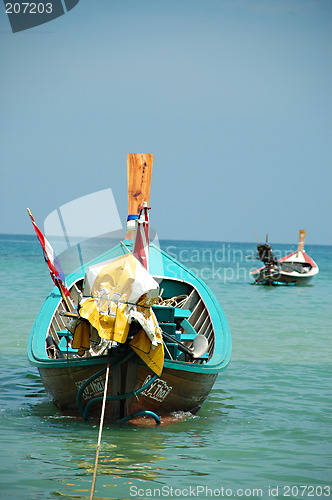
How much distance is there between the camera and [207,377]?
720 centimetres

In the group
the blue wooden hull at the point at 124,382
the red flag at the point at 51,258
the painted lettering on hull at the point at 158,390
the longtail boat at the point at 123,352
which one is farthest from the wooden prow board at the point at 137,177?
the painted lettering on hull at the point at 158,390

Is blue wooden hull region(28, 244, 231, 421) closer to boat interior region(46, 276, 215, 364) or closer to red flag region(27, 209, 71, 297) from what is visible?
boat interior region(46, 276, 215, 364)

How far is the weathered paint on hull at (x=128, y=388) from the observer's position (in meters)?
6.43

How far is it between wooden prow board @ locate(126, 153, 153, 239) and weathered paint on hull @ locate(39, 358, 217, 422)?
478cm

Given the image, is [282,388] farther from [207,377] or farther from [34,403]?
[34,403]

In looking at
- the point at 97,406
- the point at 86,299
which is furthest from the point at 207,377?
the point at 86,299

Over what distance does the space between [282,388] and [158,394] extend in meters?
3.32

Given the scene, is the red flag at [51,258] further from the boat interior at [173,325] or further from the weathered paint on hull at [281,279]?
the weathered paint on hull at [281,279]

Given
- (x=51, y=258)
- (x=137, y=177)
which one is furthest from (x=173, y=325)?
(x=137, y=177)

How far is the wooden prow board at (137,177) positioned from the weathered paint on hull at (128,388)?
478 centimetres

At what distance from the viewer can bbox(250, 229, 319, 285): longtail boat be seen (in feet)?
102

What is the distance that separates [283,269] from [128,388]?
2932cm

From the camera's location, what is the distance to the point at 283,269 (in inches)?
1375

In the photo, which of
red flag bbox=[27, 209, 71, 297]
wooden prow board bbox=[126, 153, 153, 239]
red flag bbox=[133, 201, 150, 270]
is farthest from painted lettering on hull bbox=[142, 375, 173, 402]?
wooden prow board bbox=[126, 153, 153, 239]
